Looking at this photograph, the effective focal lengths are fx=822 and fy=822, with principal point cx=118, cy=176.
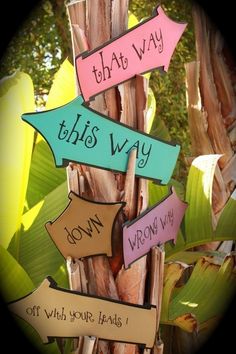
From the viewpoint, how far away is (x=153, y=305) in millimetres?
1716

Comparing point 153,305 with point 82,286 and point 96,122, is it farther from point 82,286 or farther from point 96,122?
point 96,122

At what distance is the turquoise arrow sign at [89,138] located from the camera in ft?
5.22

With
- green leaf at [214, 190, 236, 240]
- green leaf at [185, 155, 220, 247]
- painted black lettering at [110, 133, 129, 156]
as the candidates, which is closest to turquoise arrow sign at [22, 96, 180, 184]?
painted black lettering at [110, 133, 129, 156]

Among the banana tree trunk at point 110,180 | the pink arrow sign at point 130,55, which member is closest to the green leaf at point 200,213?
the banana tree trunk at point 110,180

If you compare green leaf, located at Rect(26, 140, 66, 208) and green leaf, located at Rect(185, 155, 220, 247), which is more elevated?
green leaf, located at Rect(26, 140, 66, 208)

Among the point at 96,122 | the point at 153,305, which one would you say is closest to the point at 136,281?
the point at 153,305

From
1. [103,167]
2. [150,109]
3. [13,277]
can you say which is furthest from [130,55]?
[13,277]

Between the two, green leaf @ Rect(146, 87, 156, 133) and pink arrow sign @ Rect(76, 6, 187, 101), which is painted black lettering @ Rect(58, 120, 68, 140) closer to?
pink arrow sign @ Rect(76, 6, 187, 101)

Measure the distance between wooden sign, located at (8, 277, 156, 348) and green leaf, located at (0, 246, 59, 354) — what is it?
0.01 meters

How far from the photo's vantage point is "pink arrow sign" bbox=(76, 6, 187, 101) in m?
1.61

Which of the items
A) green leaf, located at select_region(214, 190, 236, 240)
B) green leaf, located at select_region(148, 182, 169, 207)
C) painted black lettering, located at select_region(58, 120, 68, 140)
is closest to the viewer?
painted black lettering, located at select_region(58, 120, 68, 140)

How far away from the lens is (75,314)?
1.65m

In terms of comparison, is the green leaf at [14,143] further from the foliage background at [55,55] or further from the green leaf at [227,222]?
the green leaf at [227,222]

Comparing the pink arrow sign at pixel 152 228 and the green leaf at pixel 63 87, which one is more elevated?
the green leaf at pixel 63 87
